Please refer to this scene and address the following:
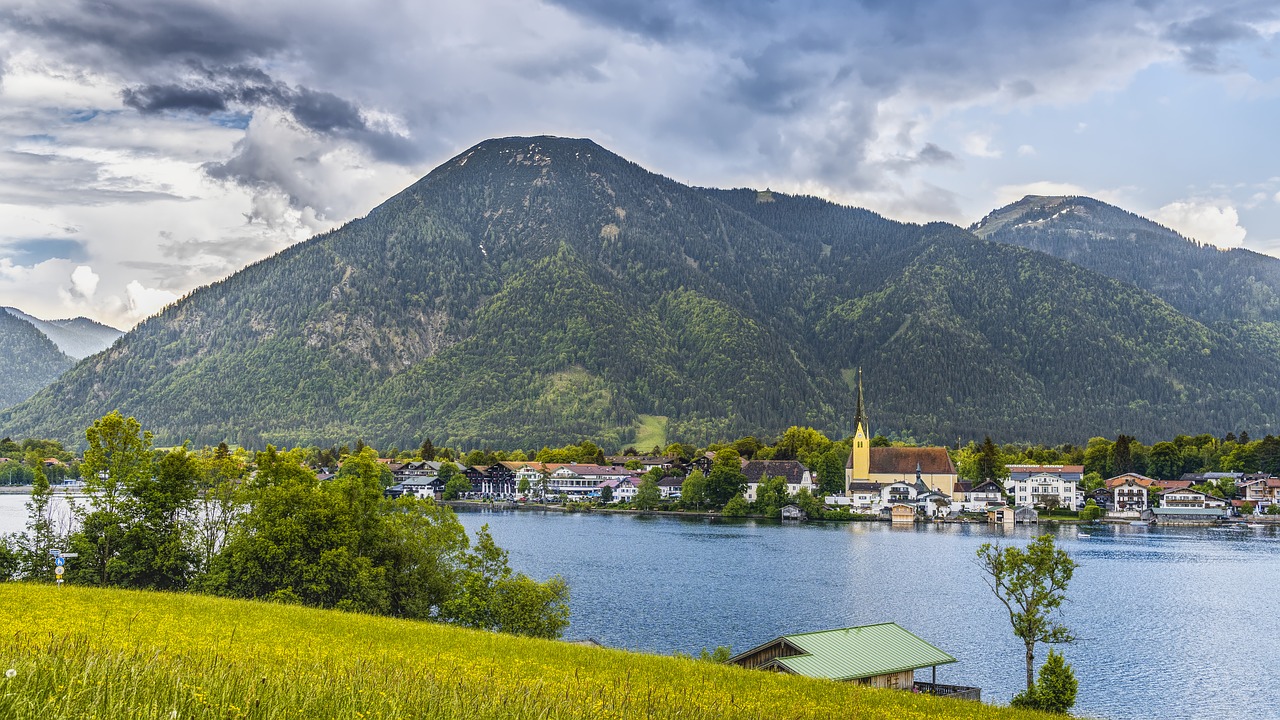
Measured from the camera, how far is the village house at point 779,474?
154625 millimetres

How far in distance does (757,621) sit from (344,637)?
129ft

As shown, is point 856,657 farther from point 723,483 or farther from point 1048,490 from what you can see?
point 1048,490

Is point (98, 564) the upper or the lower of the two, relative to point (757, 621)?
upper

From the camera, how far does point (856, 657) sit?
33.7 metres

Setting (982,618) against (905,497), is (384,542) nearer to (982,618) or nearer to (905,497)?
(982,618)

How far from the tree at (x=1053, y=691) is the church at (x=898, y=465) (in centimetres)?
12913

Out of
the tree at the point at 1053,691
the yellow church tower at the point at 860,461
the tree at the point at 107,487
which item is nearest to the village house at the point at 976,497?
the yellow church tower at the point at 860,461

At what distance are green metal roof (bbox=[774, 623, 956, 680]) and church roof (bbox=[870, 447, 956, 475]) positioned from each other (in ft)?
434

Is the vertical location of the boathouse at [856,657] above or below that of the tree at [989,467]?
below

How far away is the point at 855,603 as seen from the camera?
67.3 metres

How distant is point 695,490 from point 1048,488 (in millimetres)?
58561

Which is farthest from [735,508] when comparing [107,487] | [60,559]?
[107,487]

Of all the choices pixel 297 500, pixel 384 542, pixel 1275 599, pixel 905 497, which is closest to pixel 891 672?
pixel 384 542

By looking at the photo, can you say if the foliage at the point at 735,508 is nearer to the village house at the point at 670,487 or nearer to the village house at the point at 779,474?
the village house at the point at 779,474
